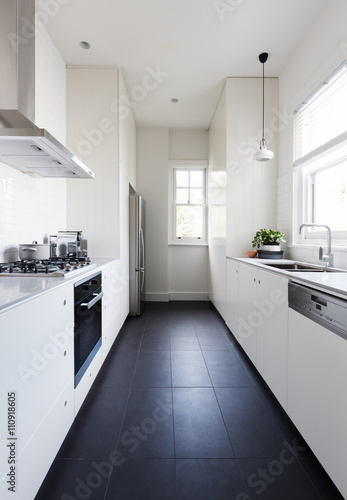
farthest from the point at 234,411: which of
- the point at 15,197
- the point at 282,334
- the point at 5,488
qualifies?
the point at 15,197

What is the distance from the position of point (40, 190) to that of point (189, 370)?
78.0 inches

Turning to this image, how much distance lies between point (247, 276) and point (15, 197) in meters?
1.93

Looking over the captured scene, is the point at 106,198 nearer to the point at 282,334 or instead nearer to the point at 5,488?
the point at 282,334

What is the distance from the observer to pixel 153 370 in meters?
2.21

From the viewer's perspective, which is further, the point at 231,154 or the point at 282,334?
the point at 231,154

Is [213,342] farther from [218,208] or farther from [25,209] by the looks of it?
[25,209]

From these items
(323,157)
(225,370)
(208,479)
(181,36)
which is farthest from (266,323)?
(181,36)

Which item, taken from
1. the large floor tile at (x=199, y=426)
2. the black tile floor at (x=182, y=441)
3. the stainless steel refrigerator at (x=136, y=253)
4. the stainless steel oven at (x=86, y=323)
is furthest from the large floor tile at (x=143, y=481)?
the stainless steel refrigerator at (x=136, y=253)

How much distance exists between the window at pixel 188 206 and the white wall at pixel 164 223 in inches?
8.2

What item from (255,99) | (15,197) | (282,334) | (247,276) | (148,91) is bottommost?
(282,334)

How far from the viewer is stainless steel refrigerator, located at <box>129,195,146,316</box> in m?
3.57

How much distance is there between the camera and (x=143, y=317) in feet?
12.1

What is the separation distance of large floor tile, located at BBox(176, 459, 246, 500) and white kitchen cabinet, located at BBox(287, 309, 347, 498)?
0.38 meters

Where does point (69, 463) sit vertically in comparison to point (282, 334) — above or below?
below
